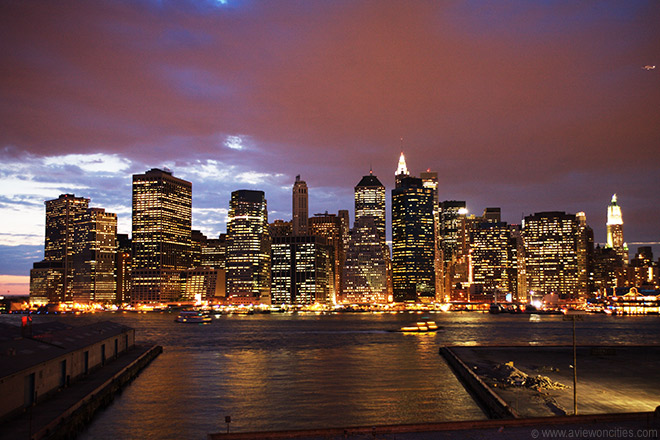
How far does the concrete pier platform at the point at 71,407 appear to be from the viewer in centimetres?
3688

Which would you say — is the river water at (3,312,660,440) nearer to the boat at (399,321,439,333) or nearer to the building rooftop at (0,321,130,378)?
the building rooftop at (0,321,130,378)

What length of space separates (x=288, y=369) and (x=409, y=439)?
49173mm

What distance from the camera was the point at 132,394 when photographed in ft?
189

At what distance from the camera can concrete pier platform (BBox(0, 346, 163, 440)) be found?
121ft

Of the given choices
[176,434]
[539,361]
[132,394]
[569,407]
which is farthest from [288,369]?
[569,407]

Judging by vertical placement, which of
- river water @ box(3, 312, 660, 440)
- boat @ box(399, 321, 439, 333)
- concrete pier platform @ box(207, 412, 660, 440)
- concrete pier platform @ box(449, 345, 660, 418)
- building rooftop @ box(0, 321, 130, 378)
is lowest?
boat @ box(399, 321, 439, 333)

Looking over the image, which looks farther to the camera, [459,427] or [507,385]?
[507,385]

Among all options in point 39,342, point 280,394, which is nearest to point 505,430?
point 280,394

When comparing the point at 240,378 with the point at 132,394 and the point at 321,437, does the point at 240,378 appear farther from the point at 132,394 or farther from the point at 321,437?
the point at 321,437

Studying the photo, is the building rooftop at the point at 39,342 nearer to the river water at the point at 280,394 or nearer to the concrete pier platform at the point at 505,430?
the river water at the point at 280,394

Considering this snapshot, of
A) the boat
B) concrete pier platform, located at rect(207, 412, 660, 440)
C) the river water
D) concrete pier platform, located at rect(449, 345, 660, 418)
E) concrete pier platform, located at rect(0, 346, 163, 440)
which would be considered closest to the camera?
concrete pier platform, located at rect(207, 412, 660, 440)

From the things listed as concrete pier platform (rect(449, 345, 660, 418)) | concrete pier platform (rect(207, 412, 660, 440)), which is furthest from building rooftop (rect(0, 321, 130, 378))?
concrete pier platform (rect(449, 345, 660, 418))

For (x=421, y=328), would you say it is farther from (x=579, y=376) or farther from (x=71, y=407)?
(x=71, y=407)

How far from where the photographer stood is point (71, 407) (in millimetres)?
43250
